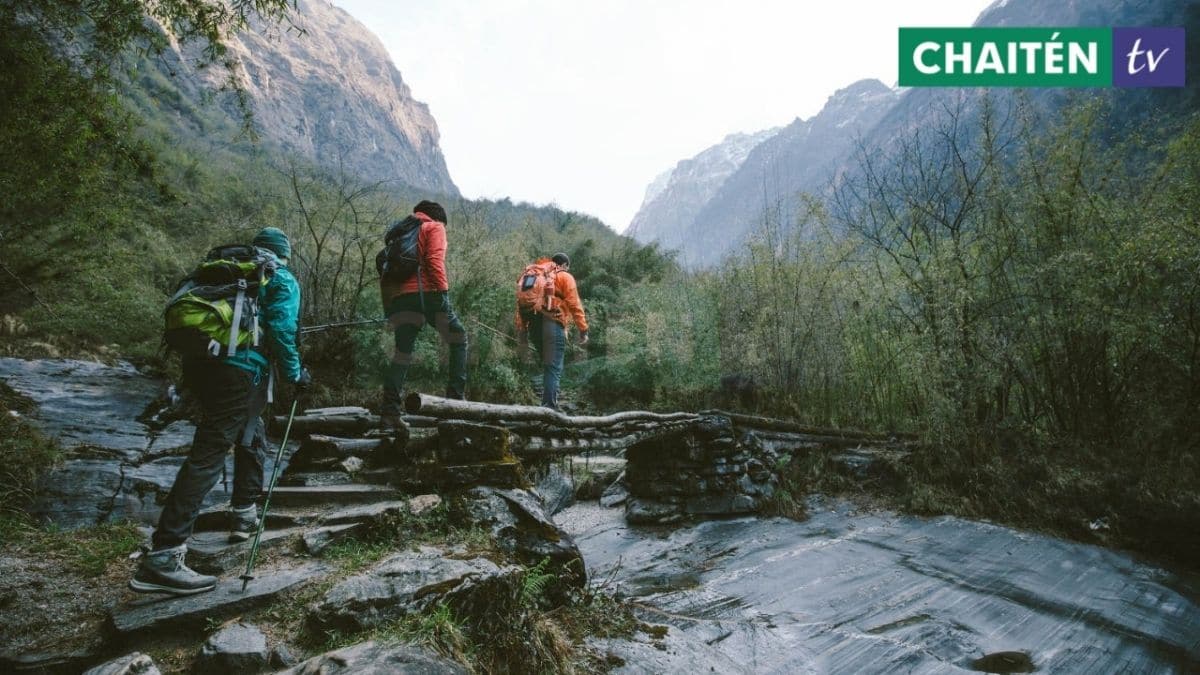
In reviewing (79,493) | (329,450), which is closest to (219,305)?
(329,450)

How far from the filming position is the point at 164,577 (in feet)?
8.06

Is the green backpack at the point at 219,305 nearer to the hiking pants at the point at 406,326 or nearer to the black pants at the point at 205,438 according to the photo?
the black pants at the point at 205,438

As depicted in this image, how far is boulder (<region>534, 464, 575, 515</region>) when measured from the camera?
743 cm

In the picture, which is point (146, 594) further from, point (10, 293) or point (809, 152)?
point (809, 152)

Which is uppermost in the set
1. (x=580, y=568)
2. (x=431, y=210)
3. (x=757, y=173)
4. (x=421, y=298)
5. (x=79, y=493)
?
(x=757, y=173)

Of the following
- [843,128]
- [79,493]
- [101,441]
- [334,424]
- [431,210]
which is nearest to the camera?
[334,424]

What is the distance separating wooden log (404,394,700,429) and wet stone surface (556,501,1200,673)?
1417mm

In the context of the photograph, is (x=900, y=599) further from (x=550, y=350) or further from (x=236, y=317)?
(x=236, y=317)

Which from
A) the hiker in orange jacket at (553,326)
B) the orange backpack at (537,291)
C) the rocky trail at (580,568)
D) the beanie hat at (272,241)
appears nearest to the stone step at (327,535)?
the rocky trail at (580,568)

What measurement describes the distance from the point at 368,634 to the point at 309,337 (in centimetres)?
794

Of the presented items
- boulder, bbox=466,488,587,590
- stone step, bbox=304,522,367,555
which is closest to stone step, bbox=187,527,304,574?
stone step, bbox=304,522,367,555

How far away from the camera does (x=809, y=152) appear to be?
109312mm

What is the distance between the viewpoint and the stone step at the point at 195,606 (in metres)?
2.26

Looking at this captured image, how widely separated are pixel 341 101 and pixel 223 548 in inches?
3410
